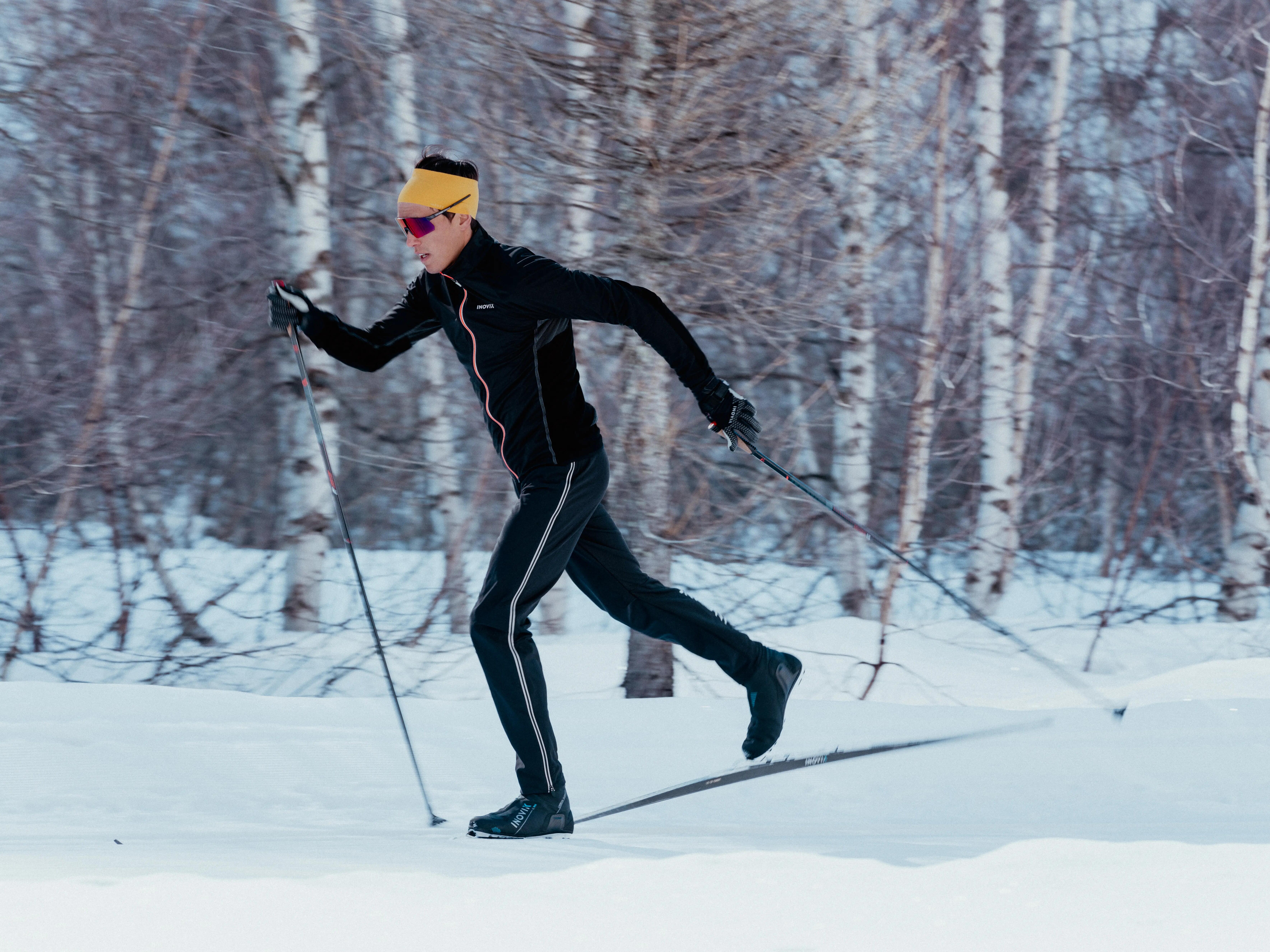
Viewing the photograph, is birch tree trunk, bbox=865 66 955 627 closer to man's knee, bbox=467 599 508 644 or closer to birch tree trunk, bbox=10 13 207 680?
man's knee, bbox=467 599 508 644

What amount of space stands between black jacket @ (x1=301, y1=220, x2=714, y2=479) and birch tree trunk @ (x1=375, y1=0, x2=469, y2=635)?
263cm

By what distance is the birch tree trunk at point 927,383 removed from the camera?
6137 millimetres

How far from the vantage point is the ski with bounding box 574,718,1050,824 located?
343 centimetres

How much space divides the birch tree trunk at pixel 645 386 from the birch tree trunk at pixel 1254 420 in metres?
3.99

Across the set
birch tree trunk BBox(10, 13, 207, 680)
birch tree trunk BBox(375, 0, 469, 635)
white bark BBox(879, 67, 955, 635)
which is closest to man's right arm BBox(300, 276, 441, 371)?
birch tree trunk BBox(375, 0, 469, 635)

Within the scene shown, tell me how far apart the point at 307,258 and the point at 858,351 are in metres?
3.38

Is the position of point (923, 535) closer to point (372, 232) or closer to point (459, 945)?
point (372, 232)

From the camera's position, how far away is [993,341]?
7.41 meters

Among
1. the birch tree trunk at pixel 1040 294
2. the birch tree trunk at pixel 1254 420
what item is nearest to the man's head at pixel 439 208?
the birch tree trunk at pixel 1040 294

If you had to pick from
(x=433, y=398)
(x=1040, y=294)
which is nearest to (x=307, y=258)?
(x=433, y=398)

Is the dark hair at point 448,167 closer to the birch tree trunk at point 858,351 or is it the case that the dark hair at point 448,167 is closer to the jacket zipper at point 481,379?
the jacket zipper at point 481,379

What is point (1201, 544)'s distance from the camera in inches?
403

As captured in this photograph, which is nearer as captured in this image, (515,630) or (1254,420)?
(515,630)

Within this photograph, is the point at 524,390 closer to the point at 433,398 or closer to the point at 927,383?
the point at 927,383
